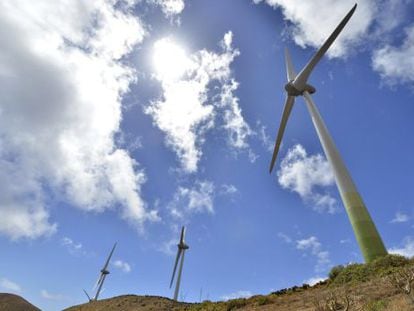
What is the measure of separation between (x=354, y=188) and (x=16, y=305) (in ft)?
388

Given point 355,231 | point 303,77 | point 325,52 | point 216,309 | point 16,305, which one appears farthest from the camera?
point 16,305

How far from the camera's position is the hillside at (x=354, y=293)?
→ 1580cm

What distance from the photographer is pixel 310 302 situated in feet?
69.7

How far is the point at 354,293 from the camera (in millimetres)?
19453

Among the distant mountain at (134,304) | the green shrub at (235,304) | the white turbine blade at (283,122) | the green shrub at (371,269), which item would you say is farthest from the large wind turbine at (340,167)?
the distant mountain at (134,304)

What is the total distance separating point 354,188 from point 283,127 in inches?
518

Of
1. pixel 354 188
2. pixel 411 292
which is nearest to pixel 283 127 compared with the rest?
pixel 354 188

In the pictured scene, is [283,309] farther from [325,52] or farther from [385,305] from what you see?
[325,52]

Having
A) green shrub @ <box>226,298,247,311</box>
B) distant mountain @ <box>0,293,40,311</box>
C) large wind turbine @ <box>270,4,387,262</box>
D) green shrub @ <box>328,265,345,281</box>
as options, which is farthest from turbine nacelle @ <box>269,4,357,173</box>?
distant mountain @ <box>0,293,40,311</box>

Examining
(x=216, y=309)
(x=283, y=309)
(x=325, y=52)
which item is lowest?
(x=283, y=309)

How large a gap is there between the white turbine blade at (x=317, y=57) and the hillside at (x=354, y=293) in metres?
24.0

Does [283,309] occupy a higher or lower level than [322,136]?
lower

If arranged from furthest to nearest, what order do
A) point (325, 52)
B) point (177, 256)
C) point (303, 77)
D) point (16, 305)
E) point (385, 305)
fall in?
point (16, 305) → point (177, 256) → point (303, 77) → point (325, 52) → point (385, 305)

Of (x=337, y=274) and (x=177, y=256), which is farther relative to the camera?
(x=177, y=256)
